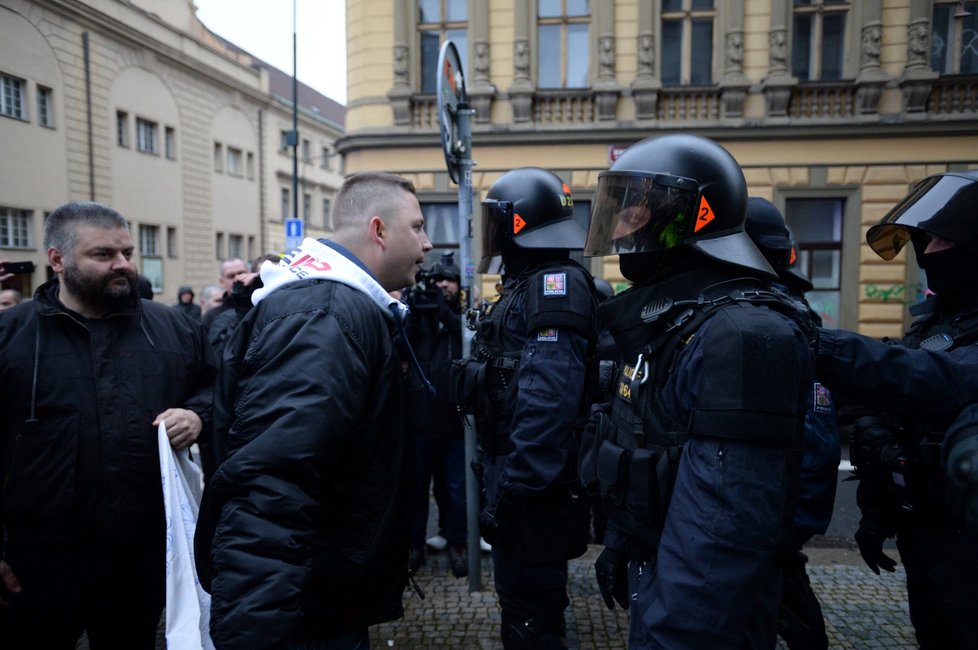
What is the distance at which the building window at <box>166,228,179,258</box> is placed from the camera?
2633 centimetres

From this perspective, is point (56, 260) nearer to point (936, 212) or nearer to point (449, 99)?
point (449, 99)

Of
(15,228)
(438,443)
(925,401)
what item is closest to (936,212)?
(925,401)

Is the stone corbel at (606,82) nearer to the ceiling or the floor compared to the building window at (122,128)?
nearer to the floor

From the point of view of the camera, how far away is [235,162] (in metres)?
31.5

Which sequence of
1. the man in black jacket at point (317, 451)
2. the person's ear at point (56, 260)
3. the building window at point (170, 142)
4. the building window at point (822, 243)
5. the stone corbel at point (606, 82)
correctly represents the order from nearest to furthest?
1. the man in black jacket at point (317, 451)
2. the person's ear at point (56, 260)
3. the stone corbel at point (606, 82)
4. the building window at point (822, 243)
5. the building window at point (170, 142)

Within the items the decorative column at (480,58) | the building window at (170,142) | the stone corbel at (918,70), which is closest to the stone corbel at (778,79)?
the stone corbel at (918,70)

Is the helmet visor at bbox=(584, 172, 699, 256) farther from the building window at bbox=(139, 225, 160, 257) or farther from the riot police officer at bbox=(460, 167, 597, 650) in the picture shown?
the building window at bbox=(139, 225, 160, 257)

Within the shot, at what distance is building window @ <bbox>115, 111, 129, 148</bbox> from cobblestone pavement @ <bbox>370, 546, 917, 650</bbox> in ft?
78.3

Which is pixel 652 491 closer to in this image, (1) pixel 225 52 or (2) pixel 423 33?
(2) pixel 423 33

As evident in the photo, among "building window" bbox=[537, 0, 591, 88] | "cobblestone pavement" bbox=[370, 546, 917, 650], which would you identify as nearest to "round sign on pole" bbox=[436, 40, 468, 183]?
"cobblestone pavement" bbox=[370, 546, 917, 650]

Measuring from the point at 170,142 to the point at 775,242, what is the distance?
27711 mm

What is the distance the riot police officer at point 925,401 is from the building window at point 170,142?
27970 millimetres

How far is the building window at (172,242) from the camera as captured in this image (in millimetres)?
26333

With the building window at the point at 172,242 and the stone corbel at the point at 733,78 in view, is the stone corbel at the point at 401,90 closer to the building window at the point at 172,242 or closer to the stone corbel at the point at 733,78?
the stone corbel at the point at 733,78
